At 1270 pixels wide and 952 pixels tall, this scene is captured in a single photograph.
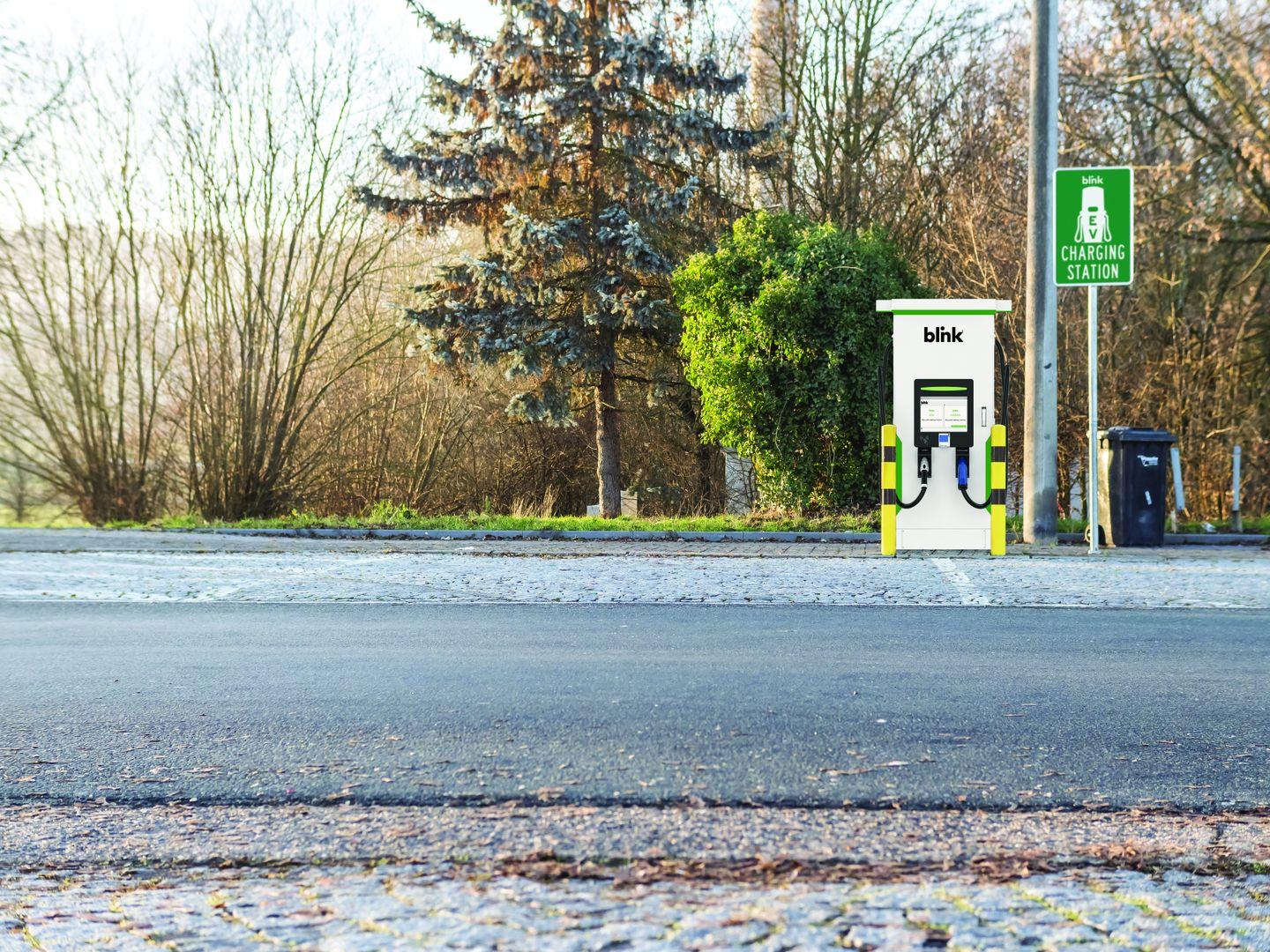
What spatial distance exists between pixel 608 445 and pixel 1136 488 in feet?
33.9

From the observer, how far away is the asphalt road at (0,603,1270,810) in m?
5.10

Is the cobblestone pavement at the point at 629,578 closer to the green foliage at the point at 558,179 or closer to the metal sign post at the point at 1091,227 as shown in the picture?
the metal sign post at the point at 1091,227

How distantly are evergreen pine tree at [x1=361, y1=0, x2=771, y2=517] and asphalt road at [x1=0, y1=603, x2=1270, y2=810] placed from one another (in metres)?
12.8

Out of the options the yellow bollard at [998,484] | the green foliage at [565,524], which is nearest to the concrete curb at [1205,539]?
the green foliage at [565,524]

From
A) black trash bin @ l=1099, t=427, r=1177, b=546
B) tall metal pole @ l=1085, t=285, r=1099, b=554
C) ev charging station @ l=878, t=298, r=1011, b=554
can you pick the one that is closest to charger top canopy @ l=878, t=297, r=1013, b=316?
ev charging station @ l=878, t=298, r=1011, b=554

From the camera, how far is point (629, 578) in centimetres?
1189

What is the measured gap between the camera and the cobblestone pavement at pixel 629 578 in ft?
35.1

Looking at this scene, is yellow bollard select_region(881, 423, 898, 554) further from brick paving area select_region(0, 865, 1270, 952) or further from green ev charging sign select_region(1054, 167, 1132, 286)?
brick paving area select_region(0, 865, 1270, 952)

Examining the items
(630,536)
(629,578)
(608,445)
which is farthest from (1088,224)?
(608,445)

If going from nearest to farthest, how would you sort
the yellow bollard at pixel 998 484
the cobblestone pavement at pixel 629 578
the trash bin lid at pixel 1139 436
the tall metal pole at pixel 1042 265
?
the yellow bollard at pixel 998 484, the cobblestone pavement at pixel 629 578, the tall metal pole at pixel 1042 265, the trash bin lid at pixel 1139 436

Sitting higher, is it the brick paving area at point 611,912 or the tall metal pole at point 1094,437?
the tall metal pole at point 1094,437

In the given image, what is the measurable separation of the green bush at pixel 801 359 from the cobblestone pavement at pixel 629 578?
376 centimetres

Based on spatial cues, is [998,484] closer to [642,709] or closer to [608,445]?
[642,709]

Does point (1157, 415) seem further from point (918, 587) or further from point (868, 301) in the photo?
point (918, 587)
